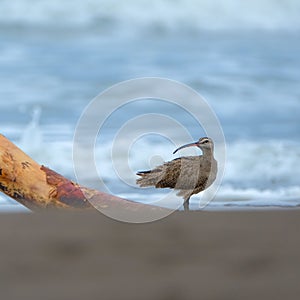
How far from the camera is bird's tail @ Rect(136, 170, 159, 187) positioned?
2.84 meters

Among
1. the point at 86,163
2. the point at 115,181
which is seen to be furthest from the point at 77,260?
the point at 115,181

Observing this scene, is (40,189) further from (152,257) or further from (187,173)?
(152,257)

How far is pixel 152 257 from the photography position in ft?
6.76

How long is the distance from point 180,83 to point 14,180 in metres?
2.79

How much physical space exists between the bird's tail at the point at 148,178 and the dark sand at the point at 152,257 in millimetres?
224

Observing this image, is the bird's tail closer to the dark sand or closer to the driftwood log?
the driftwood log

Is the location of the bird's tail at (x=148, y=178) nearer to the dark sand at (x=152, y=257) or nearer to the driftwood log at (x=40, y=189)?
the driftwood log at (x=40, y=189)

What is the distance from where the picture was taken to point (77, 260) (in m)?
2.01

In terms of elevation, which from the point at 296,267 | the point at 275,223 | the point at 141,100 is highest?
the point at 141,100

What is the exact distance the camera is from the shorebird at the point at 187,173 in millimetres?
2795

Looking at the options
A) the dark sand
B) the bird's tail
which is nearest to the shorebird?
the bird's tail

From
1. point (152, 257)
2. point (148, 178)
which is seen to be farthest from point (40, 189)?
point (152, 257)

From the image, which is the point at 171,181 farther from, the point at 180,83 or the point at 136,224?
the point at 180,83

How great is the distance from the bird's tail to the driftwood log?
8cm
